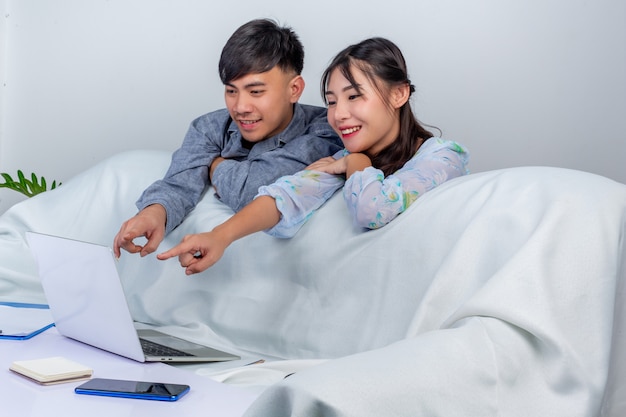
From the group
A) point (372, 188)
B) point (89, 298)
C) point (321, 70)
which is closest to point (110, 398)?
point (89, 298)

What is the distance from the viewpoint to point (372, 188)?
5.06 feet

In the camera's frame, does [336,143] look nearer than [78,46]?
Yes

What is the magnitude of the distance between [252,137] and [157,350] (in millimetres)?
757

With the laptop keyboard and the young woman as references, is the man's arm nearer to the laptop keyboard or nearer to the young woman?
the young woman

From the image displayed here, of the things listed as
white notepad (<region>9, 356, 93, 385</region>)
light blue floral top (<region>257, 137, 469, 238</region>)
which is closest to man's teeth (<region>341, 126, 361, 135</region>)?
light blue floral top (<region>257, 137, 469, 238</region>)

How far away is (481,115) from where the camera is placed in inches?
94.7

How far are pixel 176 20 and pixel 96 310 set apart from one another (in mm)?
1981

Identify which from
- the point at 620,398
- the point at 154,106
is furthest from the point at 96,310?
the point at 154,106

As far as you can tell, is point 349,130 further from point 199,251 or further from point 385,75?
point 199,251

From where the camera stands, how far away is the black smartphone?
103 cm

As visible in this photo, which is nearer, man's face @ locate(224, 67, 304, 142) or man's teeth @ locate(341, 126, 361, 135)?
man's teeth @ locate(341, 126, 361, 135)

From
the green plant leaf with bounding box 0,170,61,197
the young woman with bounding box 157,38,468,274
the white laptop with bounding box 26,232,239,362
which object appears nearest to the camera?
the white laptop with bounding box 26,232,239,362

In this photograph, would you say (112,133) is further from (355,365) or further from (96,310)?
(355,365)

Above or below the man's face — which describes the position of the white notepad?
below
